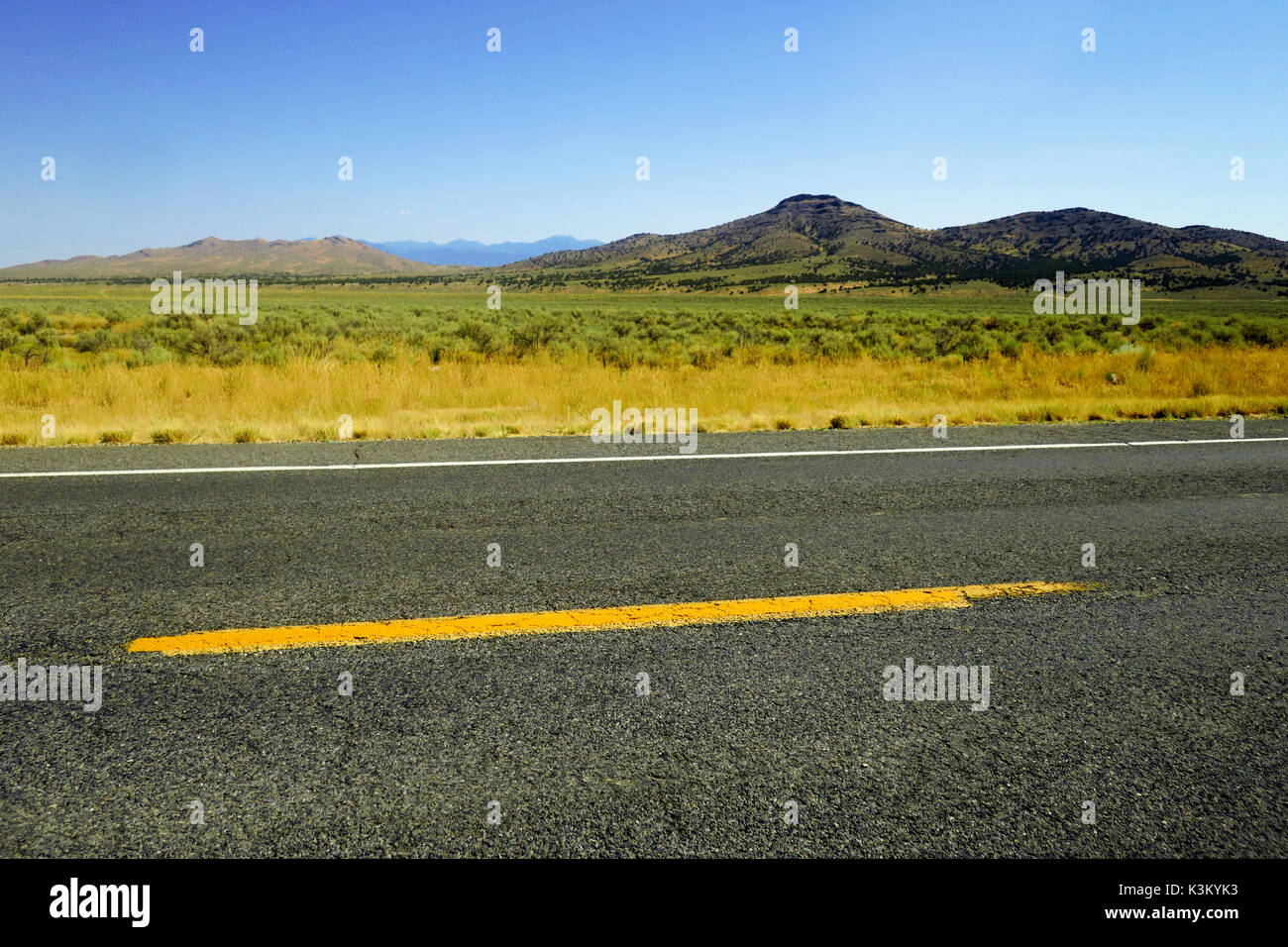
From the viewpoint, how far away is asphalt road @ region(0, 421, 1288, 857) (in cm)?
231

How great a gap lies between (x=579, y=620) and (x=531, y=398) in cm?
839

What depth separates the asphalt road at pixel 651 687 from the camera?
2.31m

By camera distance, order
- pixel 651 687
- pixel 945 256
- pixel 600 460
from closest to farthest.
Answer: pixel 651 687
pixel 600 460
pixel 945 256

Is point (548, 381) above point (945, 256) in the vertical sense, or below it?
below

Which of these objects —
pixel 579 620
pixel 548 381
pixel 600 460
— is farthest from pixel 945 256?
pixel 579 620

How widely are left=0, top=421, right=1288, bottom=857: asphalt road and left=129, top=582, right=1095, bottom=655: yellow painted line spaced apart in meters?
0.10

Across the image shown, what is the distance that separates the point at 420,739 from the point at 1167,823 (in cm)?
234

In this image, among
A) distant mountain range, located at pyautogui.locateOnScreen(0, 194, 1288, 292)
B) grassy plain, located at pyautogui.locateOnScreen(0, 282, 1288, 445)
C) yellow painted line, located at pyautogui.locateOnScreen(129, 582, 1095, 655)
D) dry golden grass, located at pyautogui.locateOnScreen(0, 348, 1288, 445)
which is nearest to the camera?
yellow painted line, located at pyautogui.locateOnScreen(129, 582, 1095, 655)

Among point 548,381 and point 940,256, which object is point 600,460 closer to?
point 548,381

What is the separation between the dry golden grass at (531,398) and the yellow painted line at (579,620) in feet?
18.8

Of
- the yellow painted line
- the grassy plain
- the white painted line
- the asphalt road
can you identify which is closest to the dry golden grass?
the grassy plain

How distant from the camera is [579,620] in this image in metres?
3.68

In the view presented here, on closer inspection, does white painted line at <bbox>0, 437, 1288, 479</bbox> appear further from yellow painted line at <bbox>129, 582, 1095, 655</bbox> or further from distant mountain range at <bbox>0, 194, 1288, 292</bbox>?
distant mountain range at <bbox>0, 194, 1288, 292</bbox>

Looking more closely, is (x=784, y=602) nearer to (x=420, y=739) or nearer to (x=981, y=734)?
(x=981, y=734)
